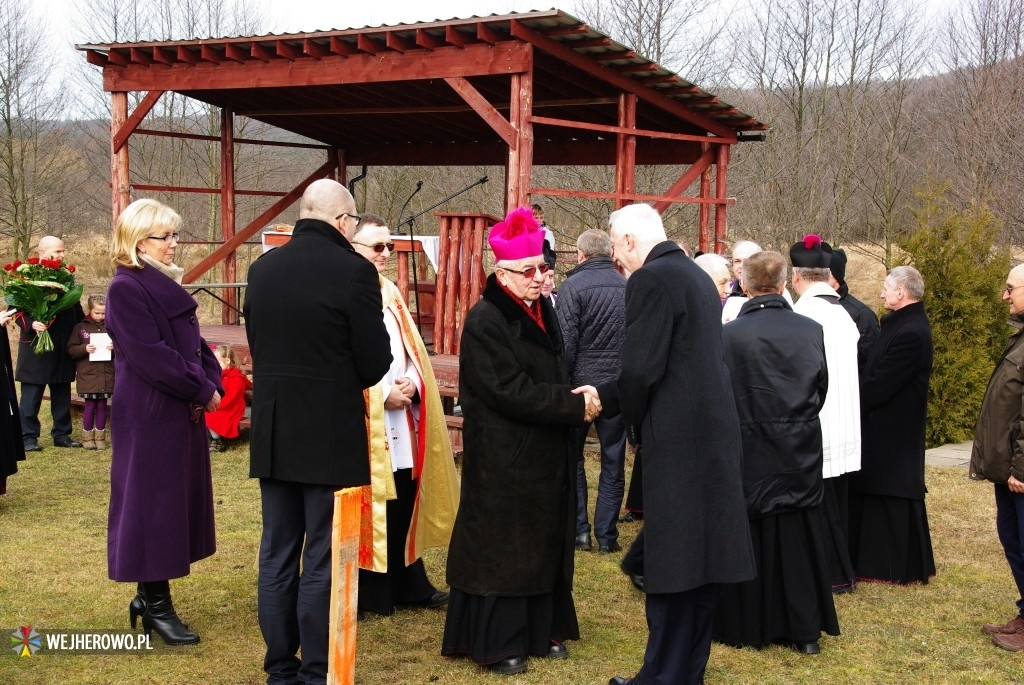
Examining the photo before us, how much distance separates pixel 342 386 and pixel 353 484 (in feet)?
1.30

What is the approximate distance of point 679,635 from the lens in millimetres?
4031

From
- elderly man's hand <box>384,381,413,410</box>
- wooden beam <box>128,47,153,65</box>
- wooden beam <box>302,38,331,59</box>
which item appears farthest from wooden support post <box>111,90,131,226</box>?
elderly man's hand <box>384,381,413,410</box>

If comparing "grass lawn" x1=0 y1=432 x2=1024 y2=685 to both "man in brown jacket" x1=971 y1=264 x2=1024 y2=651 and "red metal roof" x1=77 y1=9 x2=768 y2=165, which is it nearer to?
"man in brown jacket" x1=971 y1=264 x2=1024 y2=651

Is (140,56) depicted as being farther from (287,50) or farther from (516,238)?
(516,238)

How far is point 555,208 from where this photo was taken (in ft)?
72.7

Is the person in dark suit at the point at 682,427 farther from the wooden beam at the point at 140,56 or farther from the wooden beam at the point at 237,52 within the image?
the wooden beam at the point at 140,56

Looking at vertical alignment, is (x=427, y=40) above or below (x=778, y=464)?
above

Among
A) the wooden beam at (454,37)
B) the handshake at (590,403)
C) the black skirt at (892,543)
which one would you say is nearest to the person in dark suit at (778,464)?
the handshake at (590,403)

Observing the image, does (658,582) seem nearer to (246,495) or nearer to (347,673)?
(347,673)

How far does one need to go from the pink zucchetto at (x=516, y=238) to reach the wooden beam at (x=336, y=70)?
4797 millimetres

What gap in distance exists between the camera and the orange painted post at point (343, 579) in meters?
3.19

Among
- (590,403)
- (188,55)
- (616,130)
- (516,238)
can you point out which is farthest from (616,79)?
(590,403)

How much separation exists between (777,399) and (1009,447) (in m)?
1.26

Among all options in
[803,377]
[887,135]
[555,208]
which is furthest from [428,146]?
[887,135]
